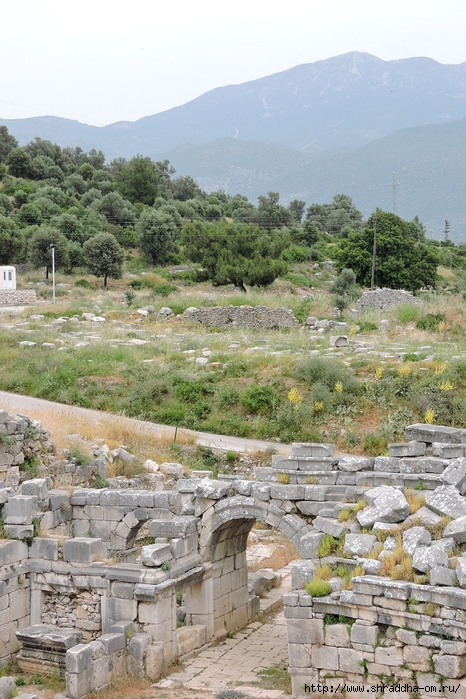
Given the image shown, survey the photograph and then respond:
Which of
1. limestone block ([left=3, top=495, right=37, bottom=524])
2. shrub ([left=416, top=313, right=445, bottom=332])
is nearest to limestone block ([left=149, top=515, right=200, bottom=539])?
limestone block ([left=3, top=495, right=37, bottom=524])

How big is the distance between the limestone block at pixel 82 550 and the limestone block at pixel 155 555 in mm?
905

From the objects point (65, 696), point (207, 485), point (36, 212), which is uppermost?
point (36, 212)

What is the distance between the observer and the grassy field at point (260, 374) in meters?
24.0

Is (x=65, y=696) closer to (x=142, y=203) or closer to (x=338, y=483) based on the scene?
(x=338, y=483)

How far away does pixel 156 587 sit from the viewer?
42.1 feet

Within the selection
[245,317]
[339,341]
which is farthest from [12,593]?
[245,317]

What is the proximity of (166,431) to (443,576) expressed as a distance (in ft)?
45.0

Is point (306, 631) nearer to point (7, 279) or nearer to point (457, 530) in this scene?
point (457, 530)

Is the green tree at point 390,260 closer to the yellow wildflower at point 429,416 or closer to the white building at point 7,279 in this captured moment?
the white building at point 7,279

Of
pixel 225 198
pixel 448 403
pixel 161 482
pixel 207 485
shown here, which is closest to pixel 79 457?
pixel 161 482

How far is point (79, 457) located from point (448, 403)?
10444 millimetres

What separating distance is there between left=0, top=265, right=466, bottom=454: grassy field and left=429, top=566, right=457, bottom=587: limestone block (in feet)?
38.9

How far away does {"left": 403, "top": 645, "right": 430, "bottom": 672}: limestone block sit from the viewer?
34.4ft

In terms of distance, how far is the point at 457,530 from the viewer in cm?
1101
